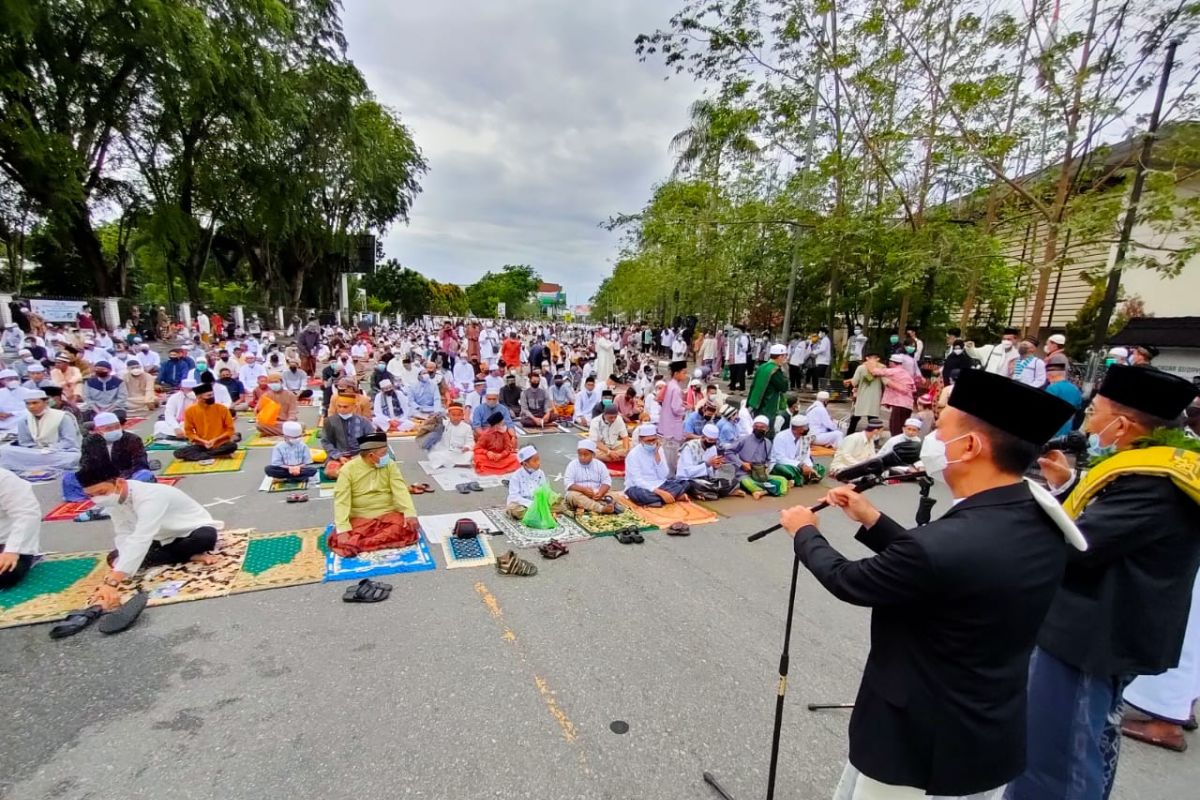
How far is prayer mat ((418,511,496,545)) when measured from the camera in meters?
5.21

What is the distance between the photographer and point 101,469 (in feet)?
13.0

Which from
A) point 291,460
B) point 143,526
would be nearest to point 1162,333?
point 291,460

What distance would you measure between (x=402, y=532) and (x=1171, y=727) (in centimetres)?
527

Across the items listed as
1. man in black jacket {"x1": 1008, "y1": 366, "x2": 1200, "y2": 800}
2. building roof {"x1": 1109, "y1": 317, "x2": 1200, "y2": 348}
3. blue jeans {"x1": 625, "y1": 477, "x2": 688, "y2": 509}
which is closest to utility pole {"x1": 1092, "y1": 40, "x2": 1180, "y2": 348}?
building roof {"x1": 1109, "y1": 317, "x2": 1200, "y2": 348}

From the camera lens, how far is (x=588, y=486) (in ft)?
20.7

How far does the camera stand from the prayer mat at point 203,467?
22.7 ft

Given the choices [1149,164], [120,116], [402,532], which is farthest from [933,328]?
[120,116]

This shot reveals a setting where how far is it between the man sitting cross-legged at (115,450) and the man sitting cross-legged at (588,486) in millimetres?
3813

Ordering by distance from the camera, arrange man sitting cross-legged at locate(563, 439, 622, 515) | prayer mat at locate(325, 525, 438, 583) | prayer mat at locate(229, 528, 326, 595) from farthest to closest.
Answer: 1. man sitting cross-legged at locate(563, 439, 622, 515)
2. prayer mat at locate(325, 525, 438, 583)
3. prayer mat at locate(229, 528, 326, 595)

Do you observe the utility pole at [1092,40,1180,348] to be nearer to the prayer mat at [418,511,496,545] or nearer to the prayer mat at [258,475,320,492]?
the prayer mat at [418,511,496,545]

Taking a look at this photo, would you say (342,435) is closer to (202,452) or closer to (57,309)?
(202,452)

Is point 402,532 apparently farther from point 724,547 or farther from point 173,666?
point 724,547

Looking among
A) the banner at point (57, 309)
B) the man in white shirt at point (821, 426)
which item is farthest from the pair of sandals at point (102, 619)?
the banner at point (57, 309)

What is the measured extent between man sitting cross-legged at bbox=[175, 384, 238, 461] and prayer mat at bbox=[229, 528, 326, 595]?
11.1ft
